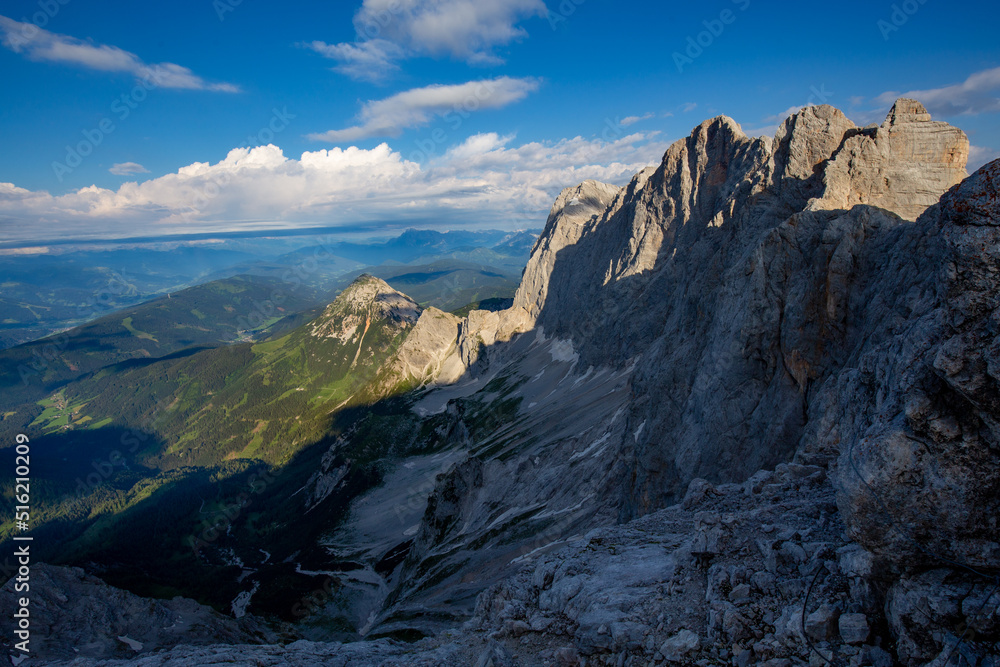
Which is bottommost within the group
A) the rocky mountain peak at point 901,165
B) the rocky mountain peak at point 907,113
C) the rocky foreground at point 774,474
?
the rocky foreground at point 774,474

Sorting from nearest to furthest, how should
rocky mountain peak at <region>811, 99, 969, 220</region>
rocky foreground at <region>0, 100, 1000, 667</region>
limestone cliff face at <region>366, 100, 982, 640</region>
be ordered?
1. rocky foreground at <region>0, 100, 1000, 667</region>
2. limestone cliff face at <region>366, 100, 982, 640</region>
3. rocky mountain peak at <region>811, 99, 969, 220</region>

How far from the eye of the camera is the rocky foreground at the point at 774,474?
31.8 ft

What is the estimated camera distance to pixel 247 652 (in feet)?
96.4

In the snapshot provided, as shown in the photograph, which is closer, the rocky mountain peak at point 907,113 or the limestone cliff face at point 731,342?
the limestone cliff face at point 731,342

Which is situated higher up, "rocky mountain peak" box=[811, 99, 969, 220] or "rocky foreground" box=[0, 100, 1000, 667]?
"rocky mountain peak" box=[811, 99, 969, 220]

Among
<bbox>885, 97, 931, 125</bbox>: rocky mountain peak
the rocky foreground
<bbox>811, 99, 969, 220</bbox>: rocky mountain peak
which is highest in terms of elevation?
<bbox>885, 97, 931, 125</bbox>: rocky mountain peak

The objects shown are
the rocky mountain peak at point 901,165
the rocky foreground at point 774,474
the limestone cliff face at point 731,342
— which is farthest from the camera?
the rocky mountain peak at point 901,165

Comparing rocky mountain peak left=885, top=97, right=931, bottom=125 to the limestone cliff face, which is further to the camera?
rocky mountain peak left=885, top=97, right=931, bottom=125

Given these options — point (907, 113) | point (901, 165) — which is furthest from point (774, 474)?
point (907, 113)

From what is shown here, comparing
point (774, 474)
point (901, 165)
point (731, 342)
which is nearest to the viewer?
point (774, 474)

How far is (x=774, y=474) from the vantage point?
71.8 feet

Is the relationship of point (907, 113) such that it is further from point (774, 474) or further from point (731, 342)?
point (774, 474)

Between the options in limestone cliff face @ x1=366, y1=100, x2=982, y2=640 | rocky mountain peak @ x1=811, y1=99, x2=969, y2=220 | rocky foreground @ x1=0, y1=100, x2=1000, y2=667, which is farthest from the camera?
rocky mountain peak @ x1=811, y1=99, x2=969, y2=220

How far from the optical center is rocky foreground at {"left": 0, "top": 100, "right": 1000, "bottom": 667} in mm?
9695
